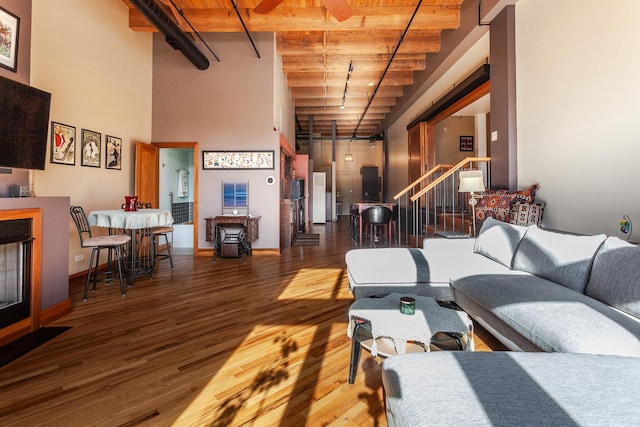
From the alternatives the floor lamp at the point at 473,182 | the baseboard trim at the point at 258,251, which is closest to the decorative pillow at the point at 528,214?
the floor lamp at the point at 473,182

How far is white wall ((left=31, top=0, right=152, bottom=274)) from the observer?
378 cm

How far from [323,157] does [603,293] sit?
13053 mm

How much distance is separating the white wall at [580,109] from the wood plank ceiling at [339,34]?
1710 mm

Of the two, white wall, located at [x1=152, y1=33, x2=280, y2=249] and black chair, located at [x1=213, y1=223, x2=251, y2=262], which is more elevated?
white wall, located at [x1=152, y1=33, x2=280, y2=249]

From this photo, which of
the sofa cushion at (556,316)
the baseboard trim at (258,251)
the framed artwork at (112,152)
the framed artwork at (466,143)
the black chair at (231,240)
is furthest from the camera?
the framed artwork at (466,143)

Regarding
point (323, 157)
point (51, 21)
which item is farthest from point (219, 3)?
point (323, 157)

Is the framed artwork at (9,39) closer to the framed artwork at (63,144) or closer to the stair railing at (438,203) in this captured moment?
the framed artwork at (63,144)

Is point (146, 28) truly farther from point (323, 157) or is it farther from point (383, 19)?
point (323, 157)

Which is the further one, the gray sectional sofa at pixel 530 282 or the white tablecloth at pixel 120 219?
the white tablecloth at pixel 120 219

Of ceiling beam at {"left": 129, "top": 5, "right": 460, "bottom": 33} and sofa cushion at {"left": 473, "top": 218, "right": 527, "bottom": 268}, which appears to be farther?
ceiling beam at {"left": 129, "top": 5, "right": 460, "bottom": 33}

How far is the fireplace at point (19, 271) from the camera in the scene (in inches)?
91.3

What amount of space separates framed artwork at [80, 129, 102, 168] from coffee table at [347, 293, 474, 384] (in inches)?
184

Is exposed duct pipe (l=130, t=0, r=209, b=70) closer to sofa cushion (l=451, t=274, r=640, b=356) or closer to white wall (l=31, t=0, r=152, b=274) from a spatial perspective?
white wall (l=31, t=0, r=152, b=274)

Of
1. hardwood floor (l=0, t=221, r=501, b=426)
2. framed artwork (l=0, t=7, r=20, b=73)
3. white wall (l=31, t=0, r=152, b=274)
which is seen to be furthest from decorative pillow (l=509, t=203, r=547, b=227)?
white wall (l=31, t=0, r=152, b=274)
